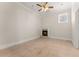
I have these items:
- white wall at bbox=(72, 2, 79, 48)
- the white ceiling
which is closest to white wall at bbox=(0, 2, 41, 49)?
the white ceiling

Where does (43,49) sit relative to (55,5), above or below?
below

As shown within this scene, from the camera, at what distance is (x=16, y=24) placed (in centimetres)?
209

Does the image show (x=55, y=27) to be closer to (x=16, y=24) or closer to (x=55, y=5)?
(x=55, y=5)

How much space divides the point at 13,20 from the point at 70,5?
1.16m

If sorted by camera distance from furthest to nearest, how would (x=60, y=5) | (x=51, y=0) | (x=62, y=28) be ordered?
(x=62, y=28) → (x=60, y=5) → (x=51, y=0)

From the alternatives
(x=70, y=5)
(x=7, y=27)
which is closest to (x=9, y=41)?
(x=7, y=27)

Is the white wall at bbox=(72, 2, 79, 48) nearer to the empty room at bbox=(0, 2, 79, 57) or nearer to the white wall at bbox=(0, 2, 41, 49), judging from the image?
the empty room at bbox=(0, 2, 79, 57)

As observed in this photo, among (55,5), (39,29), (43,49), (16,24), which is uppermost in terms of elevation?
(55,5)

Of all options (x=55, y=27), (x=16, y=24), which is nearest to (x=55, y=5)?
(x=55, y=27)

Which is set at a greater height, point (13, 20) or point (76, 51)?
point (13, 20)

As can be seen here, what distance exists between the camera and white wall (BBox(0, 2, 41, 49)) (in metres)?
2.01

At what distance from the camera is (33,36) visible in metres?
2.21

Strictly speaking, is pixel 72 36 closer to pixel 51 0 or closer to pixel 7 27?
pixel 51 0

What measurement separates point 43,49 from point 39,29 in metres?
0.43
